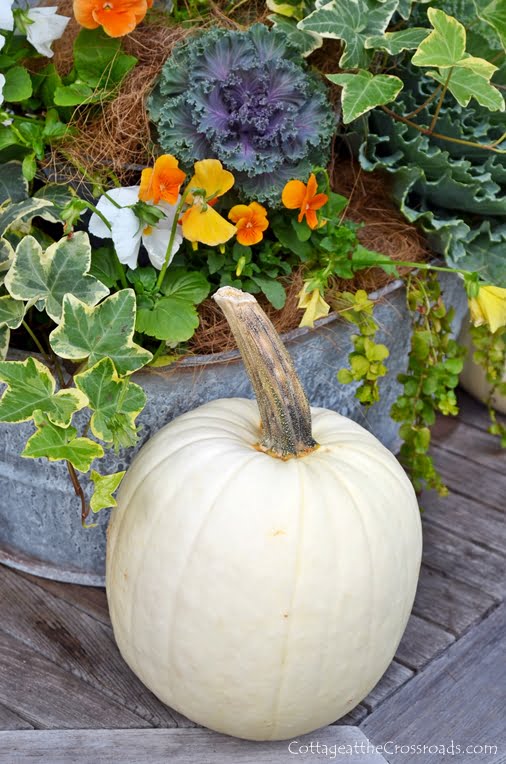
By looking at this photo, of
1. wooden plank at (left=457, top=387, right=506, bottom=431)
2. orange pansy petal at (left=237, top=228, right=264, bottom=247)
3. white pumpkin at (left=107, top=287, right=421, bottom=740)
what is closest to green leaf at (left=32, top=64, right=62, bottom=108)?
orange pansy petal at (left=237, top=228, right=264, bottom=247)

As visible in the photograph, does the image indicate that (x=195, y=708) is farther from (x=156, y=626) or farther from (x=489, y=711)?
(x=489, y=711)

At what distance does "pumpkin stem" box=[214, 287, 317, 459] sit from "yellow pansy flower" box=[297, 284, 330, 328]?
144mm

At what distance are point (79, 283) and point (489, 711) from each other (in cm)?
80

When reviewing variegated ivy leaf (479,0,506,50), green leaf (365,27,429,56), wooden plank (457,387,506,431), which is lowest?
wooden plank (457,387,506,431)

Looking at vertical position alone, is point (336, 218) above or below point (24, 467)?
above

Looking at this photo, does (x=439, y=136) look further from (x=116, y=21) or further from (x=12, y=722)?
(x=12, y=722)

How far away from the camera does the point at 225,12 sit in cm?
133

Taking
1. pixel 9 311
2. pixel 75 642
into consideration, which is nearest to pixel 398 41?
pixel 9 311

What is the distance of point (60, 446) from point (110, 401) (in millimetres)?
81

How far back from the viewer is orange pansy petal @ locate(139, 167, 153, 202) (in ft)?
3.73

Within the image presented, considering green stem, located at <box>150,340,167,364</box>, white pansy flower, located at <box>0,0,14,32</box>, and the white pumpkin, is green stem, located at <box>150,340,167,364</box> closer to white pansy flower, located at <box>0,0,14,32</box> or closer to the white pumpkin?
the white pumpkin

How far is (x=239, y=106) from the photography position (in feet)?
3.92

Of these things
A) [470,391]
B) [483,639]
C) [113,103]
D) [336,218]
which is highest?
[113,103]

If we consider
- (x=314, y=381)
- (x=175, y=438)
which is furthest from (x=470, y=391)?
(x=175, y=438)
